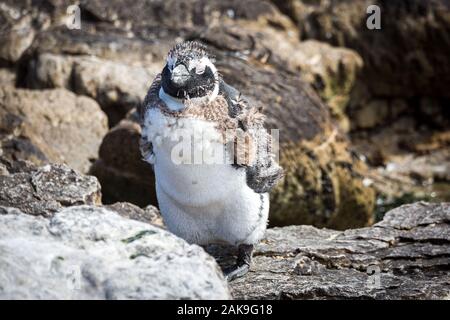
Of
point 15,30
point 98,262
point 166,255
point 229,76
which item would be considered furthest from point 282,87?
point 98,262

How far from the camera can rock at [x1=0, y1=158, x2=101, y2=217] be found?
24.5 ft

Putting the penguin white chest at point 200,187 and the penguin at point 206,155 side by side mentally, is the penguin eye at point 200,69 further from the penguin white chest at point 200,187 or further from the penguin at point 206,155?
the penguin white chest at point 200,187

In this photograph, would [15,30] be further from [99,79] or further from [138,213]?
[138,213]

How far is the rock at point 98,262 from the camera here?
5.20 meters

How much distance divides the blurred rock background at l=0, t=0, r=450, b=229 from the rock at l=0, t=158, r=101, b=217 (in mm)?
988

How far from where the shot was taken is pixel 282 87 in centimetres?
1084

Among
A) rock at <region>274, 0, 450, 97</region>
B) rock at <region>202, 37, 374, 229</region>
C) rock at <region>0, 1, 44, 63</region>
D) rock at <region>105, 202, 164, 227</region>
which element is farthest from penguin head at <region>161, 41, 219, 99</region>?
rock at <region>274, 0, 450, 97</region>

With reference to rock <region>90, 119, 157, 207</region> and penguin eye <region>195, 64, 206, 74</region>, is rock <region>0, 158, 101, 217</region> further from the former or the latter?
rock <region>90, 119, 157, 207</region>

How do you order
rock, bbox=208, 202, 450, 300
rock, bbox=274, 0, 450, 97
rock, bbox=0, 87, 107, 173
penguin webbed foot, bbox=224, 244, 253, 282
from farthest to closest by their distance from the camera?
rock, bbox=274, 0, 450, 97, rock, bbox=0, 87, 107, 173, penguin webbed foot, bbox=224, 244, 253, 282, rock, bbox=208, 202, 450, 300

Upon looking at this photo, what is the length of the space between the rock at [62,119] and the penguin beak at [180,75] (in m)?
4.02

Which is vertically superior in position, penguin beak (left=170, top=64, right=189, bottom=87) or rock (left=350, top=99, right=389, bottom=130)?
penguin beak (left=170, top=64, right=189, bottom=87)

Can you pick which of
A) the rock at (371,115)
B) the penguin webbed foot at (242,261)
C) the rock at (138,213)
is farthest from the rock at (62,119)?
the rock at (371,115)

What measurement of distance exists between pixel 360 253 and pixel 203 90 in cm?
200

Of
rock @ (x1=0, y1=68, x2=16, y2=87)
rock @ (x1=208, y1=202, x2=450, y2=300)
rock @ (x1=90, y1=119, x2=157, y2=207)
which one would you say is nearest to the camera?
rock @ (x1=208, y1=202, x2=450, y2=300)
